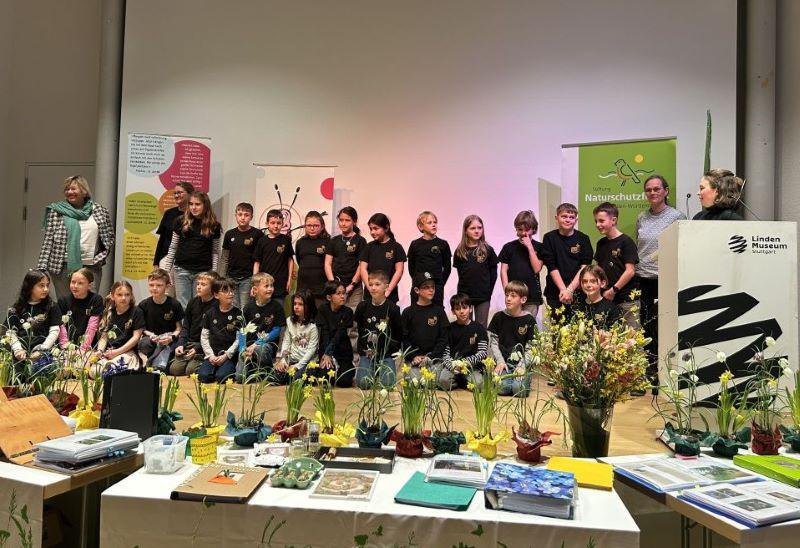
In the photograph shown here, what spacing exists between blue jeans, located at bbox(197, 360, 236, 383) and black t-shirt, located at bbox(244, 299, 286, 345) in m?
0.27

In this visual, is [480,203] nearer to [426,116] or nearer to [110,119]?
[426,116]

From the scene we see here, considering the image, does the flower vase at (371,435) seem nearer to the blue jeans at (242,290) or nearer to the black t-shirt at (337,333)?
the black t-shirt at (337,333)

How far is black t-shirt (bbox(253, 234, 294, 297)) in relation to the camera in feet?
17.6

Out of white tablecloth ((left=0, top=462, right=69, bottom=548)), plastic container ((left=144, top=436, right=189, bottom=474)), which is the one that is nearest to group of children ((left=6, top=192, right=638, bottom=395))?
plastic container ((left=144, top=436, right=189, bottom=474))

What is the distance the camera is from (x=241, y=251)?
5.45m

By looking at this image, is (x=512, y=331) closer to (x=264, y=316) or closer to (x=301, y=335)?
(x=301, y=335)

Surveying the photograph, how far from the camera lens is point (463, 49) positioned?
5629 mm

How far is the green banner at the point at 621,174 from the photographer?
486 centimetres

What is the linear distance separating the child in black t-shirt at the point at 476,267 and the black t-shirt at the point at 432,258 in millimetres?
108

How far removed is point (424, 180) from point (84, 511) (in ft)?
14.0

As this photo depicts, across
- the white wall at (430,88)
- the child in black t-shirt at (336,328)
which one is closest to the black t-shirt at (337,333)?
the child in black t-shirt at (336,328)

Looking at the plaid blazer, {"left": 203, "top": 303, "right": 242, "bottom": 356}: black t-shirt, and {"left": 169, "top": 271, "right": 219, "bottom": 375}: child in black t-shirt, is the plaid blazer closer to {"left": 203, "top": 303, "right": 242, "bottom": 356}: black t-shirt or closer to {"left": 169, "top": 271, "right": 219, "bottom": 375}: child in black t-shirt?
{"left": 169, "top": 271, "right": 219, "bottom": 375}: child in black t-shirt

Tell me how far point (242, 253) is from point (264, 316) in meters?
0.81

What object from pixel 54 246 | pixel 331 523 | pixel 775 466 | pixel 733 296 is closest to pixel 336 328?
pixel 54 246
